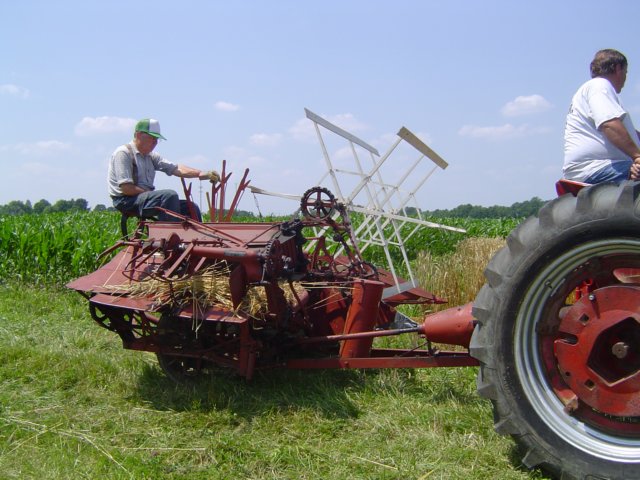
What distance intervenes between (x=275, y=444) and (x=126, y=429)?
1.00 metres

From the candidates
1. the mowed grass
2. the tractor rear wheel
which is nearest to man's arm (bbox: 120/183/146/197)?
the mowed grass

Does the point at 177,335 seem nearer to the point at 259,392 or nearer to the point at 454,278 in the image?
the point at 259,392

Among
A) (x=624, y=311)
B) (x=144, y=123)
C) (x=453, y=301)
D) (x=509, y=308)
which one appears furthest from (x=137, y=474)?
(x=453, y=301)

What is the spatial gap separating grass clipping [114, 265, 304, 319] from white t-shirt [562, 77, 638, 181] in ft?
7.63

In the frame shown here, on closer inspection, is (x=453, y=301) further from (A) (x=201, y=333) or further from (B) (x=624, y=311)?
(B) (x=624, y=311)

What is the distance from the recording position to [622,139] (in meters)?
3.65

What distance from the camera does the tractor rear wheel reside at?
2619mm

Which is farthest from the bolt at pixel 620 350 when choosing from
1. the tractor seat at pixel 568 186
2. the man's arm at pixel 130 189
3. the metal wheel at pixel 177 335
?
the man's arm at pixel 130 189

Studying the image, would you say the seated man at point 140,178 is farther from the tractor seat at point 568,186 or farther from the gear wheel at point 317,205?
the tractor seat at point 568,186

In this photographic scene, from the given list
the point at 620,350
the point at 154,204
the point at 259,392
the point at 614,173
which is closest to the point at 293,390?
the point at 259,392

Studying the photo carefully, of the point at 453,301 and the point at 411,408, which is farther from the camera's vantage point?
the point at 453,301

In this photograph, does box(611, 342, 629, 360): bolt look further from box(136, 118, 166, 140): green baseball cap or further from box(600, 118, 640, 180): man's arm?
box(136, 118, 166, 140): green baseball cap

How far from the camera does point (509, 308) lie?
2.77 m

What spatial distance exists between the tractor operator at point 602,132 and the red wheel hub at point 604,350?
119 cm
